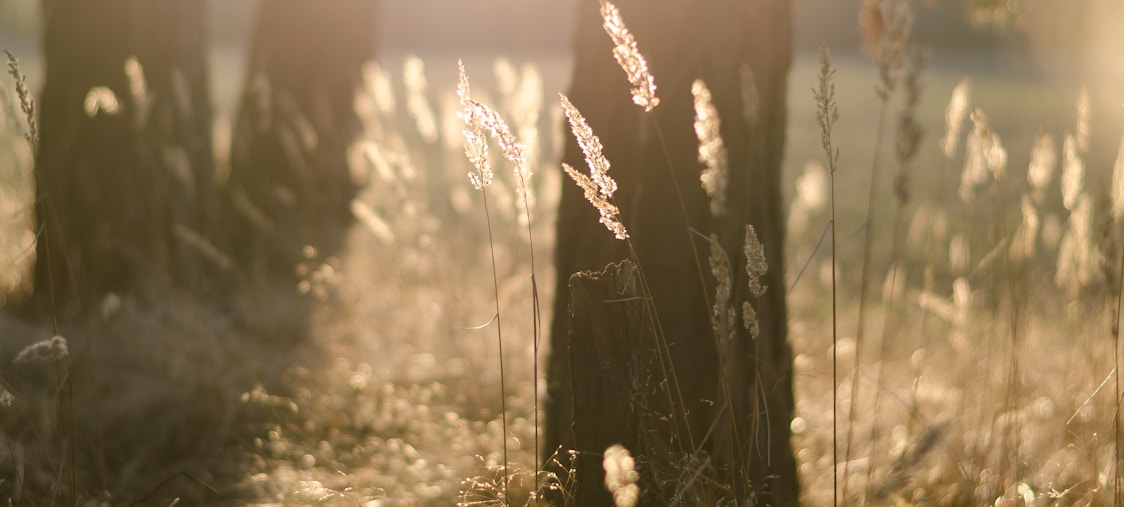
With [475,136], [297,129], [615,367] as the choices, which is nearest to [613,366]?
[615,367]

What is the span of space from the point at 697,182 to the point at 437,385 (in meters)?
1.72

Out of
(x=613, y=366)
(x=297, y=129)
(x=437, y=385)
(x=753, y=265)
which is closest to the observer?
(x=753, y=265)

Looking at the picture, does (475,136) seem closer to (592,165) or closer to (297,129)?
(592,165)

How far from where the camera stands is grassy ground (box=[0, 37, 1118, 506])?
285 cm

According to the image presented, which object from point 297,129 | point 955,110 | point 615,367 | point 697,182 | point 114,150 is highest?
point 297,129

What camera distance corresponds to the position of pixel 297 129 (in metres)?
6.80

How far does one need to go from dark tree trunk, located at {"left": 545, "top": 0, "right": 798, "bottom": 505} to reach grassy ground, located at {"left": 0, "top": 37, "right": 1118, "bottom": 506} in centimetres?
20

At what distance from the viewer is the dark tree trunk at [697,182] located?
8.93 feet

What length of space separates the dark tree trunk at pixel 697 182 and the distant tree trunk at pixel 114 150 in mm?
2819

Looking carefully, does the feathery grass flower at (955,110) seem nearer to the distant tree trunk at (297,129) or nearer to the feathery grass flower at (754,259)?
the feathery grass flower at (754,259)

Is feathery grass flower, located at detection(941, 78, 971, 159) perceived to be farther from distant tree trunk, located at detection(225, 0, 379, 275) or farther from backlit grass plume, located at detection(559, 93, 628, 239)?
distant tree trunk, located at detection(225, 0, 379, 275)

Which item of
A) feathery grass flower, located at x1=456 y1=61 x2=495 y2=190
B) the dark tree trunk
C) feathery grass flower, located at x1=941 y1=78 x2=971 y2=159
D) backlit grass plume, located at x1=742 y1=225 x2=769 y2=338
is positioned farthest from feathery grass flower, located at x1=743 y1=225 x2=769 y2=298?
feathery grass flower, located at x1=941 y1=78 x2=971 y2=159

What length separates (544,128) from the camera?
17.3 meters

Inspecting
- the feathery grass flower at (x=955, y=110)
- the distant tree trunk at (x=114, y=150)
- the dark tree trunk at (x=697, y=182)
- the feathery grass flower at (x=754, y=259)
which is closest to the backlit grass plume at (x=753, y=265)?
the feathery grass flower at (x=754, y=259)
